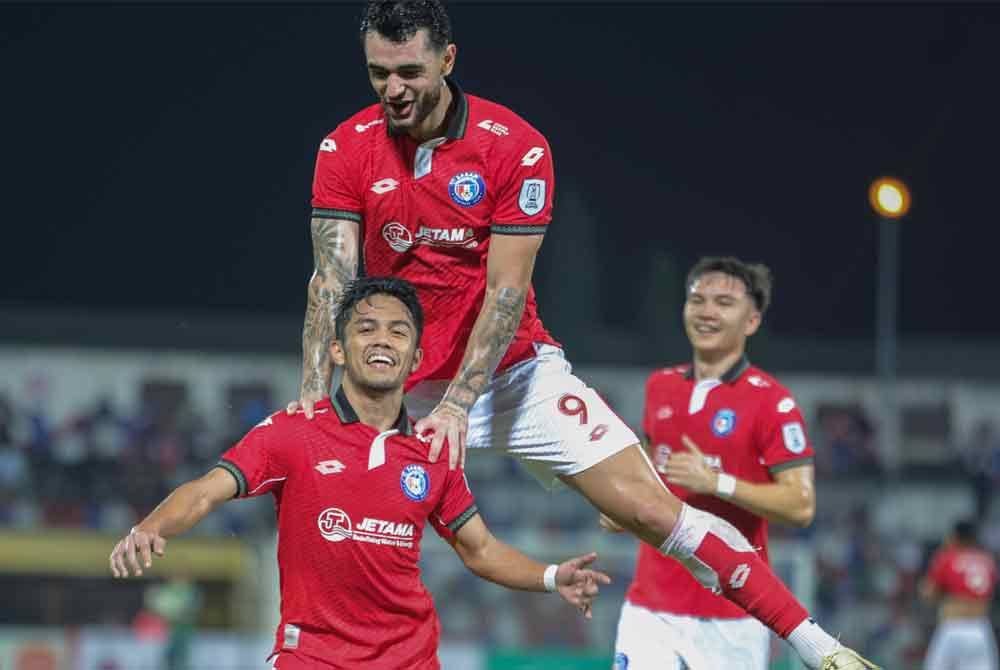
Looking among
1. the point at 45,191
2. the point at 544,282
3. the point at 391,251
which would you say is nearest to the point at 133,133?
the point at 45,191

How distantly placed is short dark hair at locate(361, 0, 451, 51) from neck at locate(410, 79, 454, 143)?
0.21 meters

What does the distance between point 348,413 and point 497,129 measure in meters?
1.14

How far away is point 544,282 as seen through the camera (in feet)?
80.7

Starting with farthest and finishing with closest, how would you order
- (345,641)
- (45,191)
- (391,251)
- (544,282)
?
(45,191)
(544,282)
(391,251)
(345,641)

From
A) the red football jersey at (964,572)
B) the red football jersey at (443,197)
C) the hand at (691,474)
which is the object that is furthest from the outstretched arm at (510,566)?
the red football jersey at (964,572)

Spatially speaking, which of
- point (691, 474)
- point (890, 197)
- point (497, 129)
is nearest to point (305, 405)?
point (497, 129)

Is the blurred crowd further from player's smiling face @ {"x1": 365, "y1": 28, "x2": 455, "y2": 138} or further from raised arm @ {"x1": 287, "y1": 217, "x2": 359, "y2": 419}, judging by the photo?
player's smiling face @ {"x1": 365, "y1": 28, "x2": 455, "y2": 138}

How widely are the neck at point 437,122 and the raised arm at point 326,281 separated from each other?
0.40 metres

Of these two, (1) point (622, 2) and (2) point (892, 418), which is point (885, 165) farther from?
(2) point (892, 418)

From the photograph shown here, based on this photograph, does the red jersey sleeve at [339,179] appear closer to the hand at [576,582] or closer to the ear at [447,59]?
the ear at [447,59]

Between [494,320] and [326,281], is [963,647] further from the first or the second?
[326,281]

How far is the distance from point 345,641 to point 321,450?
1.90 feet

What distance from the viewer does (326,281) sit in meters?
5.59

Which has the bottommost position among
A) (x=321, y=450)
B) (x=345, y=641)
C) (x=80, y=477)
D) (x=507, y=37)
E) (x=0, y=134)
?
(x=80, y=477)
